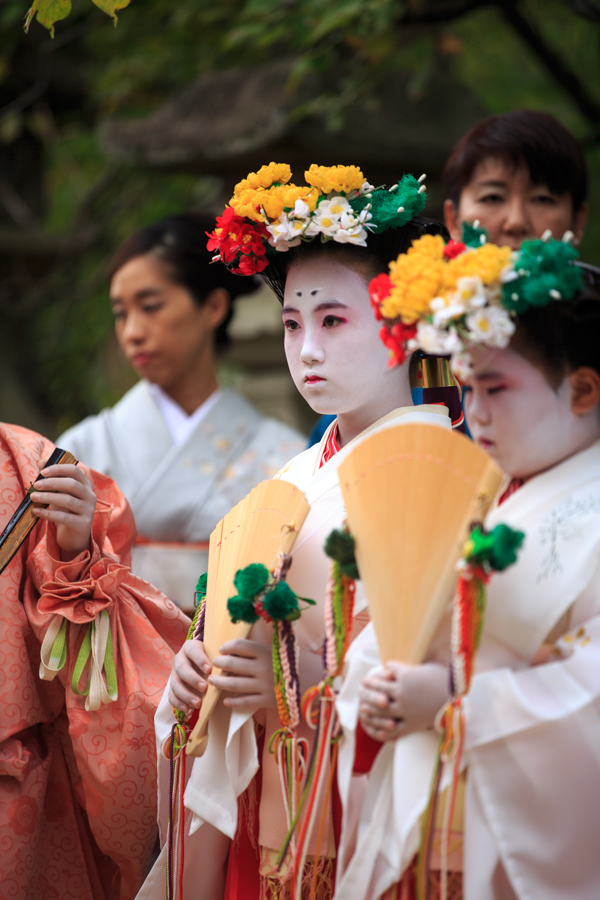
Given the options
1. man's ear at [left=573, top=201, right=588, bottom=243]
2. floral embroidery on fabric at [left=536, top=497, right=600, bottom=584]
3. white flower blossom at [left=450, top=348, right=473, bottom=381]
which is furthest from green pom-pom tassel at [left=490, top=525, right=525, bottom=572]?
man's ear at [left=573, top=201, right=588, bottom=243]

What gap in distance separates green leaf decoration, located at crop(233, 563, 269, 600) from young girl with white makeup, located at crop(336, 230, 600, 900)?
0.71 feet

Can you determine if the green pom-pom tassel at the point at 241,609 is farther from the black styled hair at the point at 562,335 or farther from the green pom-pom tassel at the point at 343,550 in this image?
the black styled hair at the point at 562,335

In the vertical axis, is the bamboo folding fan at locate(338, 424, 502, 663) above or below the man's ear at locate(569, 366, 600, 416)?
below

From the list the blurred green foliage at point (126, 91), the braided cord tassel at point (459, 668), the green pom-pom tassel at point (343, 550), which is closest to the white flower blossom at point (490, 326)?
the braided cord tassel at point (459, 668)

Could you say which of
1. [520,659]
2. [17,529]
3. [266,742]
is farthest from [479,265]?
[17,529]

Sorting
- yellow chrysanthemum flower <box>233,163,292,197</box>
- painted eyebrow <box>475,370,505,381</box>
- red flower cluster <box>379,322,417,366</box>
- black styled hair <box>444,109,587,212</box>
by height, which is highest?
black styled hair <box>444,109,587,212</box>

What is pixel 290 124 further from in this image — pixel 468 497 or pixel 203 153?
pixel 468 497

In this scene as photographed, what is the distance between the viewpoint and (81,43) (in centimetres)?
563

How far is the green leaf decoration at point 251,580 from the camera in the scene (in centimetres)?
168

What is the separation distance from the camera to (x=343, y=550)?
1.57 m

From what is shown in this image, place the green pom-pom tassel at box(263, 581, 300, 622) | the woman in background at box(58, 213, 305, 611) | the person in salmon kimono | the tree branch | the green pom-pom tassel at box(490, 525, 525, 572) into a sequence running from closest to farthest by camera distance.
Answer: the green pom-pom tassel at box(490, 525, 525, 572)
the green pom-pom tassel at box(263, 581, 300, 622)
the person in salmon kimono
the tree branch
the woman in background at box(58, 213, 305, 611)

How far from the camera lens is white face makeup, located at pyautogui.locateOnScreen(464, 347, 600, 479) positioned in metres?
1.53

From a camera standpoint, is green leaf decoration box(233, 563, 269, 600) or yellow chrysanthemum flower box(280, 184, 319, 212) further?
yellow chrysanthemum flower box(280, 184, 319, 212)

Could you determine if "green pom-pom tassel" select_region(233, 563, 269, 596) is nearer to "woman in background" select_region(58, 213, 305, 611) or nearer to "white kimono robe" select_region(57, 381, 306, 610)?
"white kimono robe" select_region(57, 381, 306, 610)
